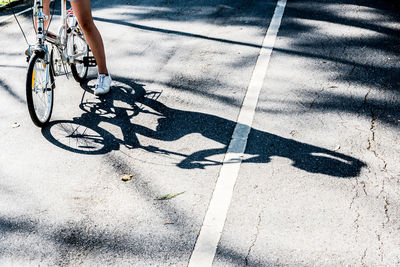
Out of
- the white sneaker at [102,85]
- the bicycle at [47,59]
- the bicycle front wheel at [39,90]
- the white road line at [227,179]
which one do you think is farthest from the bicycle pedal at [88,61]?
the white road line at [227,179]

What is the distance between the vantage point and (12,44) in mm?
6734

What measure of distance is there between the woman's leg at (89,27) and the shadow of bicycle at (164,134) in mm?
463

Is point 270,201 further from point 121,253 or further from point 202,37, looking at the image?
point 202,37

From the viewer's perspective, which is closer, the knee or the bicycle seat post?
the bicycle seat post

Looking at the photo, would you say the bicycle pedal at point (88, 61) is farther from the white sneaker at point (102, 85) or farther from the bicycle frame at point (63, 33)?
the white sneaker at point (102, 85)

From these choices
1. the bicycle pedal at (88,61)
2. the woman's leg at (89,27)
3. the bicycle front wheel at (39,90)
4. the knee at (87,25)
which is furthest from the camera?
the bicycle pedal at (88,61)

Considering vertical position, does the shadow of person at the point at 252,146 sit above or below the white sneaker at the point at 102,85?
below

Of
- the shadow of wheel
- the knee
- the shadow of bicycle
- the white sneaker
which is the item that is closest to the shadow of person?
the shadow of bicycle

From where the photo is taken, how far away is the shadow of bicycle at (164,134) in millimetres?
3914

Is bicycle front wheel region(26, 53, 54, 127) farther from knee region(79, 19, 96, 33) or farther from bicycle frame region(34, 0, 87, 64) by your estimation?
knee region(79, 19, 96, 33)

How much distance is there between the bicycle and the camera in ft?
13.8

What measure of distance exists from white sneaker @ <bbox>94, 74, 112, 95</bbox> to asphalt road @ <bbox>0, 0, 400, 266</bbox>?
0.09 metres

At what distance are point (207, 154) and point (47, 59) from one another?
6.47 feet

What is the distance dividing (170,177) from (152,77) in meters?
2.18
